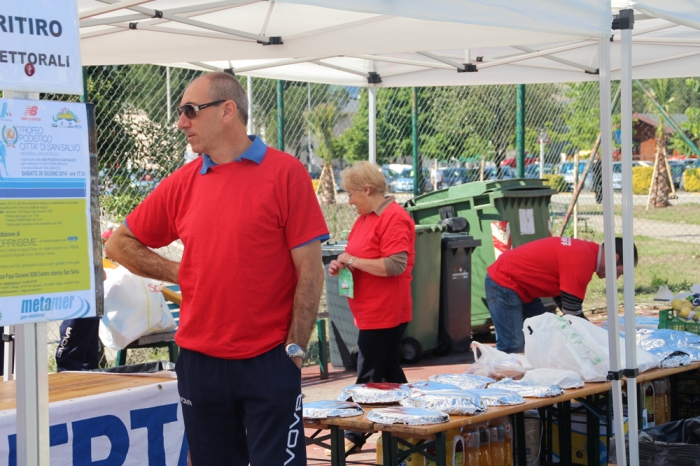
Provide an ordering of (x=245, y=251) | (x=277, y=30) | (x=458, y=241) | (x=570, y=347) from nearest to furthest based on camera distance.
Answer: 1. (x=245, y=251)
2. (x=570, y=347)
3. (x=277, y=30)
4. (x=458, y=241)

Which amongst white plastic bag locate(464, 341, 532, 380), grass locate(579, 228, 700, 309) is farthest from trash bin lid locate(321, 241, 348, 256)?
grass locate(579, 228, 700, 309)

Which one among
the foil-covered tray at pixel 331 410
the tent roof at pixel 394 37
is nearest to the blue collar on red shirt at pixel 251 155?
the tent roof at pixel 394 37

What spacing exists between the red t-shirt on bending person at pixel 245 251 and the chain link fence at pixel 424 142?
3828mm

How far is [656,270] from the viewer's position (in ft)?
51.1

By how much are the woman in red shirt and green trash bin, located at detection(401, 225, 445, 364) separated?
2917 mm

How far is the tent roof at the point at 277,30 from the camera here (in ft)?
13.6

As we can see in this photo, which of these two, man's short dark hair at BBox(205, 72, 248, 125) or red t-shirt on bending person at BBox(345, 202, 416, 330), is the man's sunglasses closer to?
man's short dark hair at BBox(205, 72, 248, 125)

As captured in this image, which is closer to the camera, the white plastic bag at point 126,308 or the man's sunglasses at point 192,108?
the man's sunglasses at point 192,108

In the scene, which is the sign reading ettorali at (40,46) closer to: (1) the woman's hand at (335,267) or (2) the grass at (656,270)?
(1) the woman's hand at (335,267)

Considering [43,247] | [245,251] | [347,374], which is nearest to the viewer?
[43,247]

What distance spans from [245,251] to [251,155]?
337 millimetres

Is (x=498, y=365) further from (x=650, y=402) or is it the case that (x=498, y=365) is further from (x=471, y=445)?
(x=650, y=402)

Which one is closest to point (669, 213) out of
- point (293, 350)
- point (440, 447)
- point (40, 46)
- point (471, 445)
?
point (471, 445)

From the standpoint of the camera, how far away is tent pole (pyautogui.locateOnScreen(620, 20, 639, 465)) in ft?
14.6
